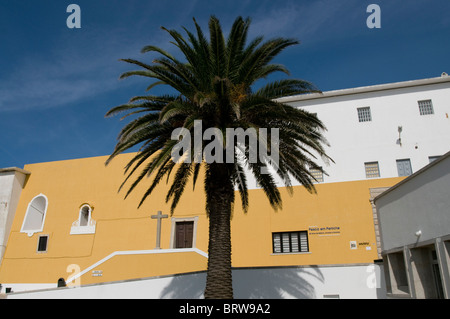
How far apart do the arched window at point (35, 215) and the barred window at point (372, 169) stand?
2134 centimetres

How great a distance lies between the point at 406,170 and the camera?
71.7ft

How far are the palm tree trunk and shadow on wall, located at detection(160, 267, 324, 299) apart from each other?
4645 millimetres

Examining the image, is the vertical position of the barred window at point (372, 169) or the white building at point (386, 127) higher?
the white building at point (386, 127)

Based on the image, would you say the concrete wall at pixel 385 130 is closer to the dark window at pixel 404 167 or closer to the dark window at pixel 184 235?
the dark window at pixel 404 167

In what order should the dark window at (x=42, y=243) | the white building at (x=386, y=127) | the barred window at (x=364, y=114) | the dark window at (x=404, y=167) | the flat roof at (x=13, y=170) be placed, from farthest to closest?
the flat roof at (x=13, y=170)
the dark window at (x=42, y=243)
the barred window at (x=364, y=114)
the white building at (x=386, y=127)
the dark window at (x=404, y=167)

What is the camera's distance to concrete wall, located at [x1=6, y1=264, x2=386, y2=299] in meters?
17.0

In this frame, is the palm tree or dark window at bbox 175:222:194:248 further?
dark window at bbox 175:222:194:248

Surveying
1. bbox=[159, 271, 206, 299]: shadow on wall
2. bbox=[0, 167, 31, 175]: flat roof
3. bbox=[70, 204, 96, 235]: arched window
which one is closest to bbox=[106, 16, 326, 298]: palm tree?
bbox=[159, 271, 206, 299]: shadow on wall

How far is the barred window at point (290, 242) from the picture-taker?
21516 millimetres

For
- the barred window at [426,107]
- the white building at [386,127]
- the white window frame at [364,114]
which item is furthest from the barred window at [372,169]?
the barred window at [426,107]

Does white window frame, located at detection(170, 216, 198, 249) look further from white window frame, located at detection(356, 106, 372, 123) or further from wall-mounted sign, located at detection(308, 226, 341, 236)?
white window frame, located at detection(356, 106, 372, 123)

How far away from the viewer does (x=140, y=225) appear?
84.0ft

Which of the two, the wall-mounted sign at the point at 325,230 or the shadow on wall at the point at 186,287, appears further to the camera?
the wall-mounted sign at the point at 325,230
